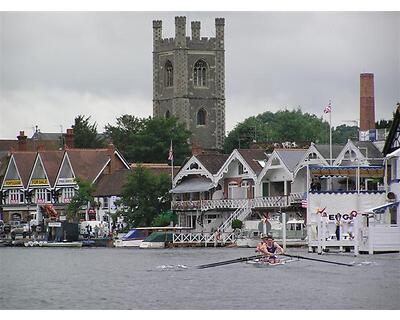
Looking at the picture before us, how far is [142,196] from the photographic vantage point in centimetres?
12494

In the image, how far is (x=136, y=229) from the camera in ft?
385

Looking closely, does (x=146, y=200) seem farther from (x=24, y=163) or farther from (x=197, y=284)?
(x=197, y=284)

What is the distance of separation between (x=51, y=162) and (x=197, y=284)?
270 ft

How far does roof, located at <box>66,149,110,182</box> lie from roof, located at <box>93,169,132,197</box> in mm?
1442

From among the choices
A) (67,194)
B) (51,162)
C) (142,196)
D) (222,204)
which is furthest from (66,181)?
(222,204)

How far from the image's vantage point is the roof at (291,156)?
11631 centimetres

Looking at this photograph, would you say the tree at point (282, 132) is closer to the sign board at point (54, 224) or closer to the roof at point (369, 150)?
the sign board at point (54, 224)

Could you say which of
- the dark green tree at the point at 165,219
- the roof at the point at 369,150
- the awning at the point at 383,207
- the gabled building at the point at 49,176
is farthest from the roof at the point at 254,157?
the awning at the point at 383,207

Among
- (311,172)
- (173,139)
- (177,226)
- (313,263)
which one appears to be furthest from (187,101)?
(313,263)

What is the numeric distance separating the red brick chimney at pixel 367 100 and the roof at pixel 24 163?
37677mm

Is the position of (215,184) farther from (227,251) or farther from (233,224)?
(227,251)

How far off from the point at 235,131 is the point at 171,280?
108 metres

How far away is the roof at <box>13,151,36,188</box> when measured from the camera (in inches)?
5945

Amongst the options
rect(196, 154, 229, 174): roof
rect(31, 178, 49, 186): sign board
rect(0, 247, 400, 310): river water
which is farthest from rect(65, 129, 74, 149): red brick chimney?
rect(0, 247, 400, 310): river water
